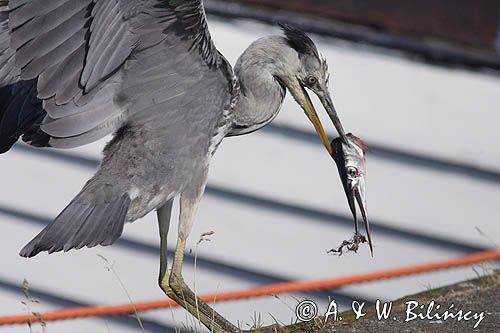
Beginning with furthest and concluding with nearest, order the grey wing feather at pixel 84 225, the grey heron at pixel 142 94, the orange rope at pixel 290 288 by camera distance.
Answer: the orange rope at pixel 290 288, the grey heron at pixel 142 94, the grey wing feather at pixel 84 225

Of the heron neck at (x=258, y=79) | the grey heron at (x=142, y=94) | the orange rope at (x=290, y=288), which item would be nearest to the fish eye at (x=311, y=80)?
the grey heron at (x=142, y=94)

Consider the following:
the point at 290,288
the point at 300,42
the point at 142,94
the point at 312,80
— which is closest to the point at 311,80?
the point at 312,80

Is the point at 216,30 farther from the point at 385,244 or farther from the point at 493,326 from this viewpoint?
the point at 493,326

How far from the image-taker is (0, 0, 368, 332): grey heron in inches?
155

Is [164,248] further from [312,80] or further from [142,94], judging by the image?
[312,80]

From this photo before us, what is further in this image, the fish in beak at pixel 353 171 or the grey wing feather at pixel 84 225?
the fish in beak at pixel 353 171

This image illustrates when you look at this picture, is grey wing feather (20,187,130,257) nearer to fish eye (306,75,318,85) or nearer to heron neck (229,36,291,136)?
heron neck (229,36,291,136)

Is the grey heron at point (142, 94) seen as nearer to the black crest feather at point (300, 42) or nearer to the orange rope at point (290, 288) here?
the black crest feather at point (300, 42)

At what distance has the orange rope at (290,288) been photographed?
5535 millimetres

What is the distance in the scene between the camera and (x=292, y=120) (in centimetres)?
547

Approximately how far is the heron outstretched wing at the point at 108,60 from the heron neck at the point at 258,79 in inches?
8.9

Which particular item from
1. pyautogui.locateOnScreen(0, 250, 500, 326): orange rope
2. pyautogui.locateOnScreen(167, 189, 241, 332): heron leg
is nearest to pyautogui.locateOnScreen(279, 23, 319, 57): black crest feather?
pyautogui.locateOnScreen(167, 189, 241, 332): heron leg

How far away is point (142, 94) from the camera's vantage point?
4.12m

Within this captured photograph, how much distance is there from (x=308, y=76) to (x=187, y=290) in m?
0.94
